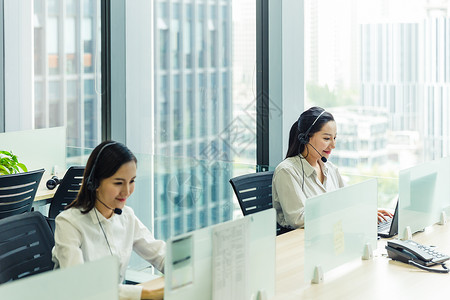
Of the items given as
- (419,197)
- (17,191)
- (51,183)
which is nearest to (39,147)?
(51,183)

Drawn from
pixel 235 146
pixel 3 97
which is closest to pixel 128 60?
pixel 235 146

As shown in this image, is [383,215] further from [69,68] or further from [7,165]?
[69,68]

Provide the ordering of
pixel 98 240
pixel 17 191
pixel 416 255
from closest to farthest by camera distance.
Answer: pixel 98 240 → pixel 416 255 → pixel 17 191

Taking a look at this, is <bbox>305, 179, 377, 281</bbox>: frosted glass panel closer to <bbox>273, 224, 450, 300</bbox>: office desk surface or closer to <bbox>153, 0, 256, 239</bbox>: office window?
<bbox>273, 224, 450, 300</bbox>: office desk surface

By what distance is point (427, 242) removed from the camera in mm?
2799

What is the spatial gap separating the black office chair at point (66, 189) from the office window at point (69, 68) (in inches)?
33.6

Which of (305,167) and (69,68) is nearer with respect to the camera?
(305,167)

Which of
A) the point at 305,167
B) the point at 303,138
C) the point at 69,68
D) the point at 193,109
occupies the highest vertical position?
the point at 69,68

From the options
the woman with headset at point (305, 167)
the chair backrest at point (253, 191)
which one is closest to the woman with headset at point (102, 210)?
the chair backrest at point (253, 191)

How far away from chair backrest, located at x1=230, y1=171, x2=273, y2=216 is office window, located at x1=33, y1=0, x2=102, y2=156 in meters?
1.71

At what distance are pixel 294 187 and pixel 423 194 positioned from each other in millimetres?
590

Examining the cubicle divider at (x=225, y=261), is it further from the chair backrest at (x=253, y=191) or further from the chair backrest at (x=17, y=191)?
the chair backrest at (x=17, y=191)

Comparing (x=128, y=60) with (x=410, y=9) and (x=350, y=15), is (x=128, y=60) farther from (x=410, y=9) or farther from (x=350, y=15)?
(x=410, y=9)

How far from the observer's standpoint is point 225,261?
1844 millimetres
